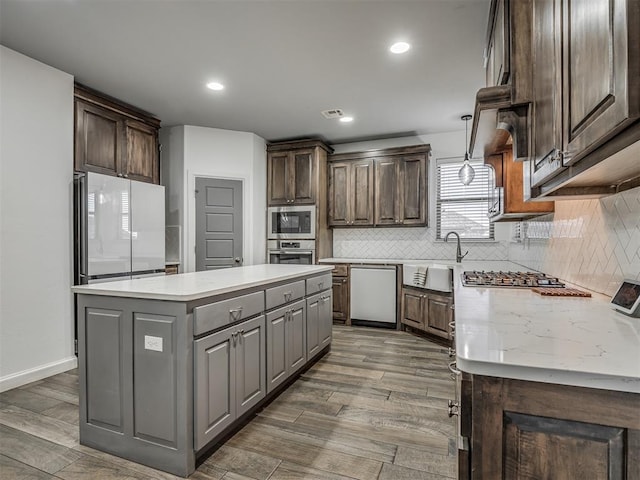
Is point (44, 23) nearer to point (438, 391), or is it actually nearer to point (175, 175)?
point (175, 175)

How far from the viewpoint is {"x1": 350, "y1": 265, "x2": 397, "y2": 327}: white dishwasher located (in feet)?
15.2

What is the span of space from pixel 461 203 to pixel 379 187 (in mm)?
1179

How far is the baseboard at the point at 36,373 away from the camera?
110 inches

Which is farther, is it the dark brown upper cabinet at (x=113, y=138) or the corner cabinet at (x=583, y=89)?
the dark brown upper cabinet at (x=113, y=138)

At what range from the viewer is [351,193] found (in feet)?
17.2

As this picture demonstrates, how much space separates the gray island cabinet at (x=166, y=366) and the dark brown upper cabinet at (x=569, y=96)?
1.61m

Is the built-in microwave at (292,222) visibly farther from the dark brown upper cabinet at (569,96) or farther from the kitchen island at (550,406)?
the kitchen island at (550,406)

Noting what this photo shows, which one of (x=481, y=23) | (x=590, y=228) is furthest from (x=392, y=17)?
(x=590, y=228)

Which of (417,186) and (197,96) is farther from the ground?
(197,96)

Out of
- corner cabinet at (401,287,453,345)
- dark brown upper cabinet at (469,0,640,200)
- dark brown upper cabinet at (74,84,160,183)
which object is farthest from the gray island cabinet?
corner cabinet at (401,287,453,345)

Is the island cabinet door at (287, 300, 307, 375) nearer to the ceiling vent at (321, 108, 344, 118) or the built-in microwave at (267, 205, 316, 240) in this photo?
the built-in microwave at (267, 205, 316, 240)

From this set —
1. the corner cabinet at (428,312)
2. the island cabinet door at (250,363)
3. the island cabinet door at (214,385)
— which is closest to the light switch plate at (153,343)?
the island cabinet door at (214,385)

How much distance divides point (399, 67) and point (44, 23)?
9.10ft

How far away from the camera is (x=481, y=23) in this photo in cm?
251
